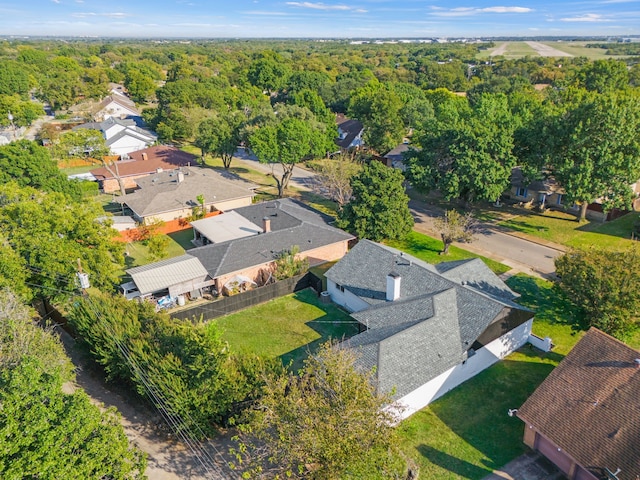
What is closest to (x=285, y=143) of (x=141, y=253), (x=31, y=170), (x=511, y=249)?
(x=141, y=253)

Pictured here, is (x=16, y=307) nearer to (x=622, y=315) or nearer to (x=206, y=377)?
(x=206, y=377)

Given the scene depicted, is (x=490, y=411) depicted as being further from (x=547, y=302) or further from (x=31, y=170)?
(x=31, y=170)

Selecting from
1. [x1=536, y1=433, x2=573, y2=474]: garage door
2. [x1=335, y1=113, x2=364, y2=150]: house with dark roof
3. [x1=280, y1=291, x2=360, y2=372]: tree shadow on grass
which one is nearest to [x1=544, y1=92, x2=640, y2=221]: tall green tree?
[x1=280, y1=291, x2=360, y2=372]: tree shadow on grass

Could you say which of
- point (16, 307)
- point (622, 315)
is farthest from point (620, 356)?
point (16, 307)

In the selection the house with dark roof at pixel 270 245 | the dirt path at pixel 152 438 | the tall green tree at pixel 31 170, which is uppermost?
the tall green tree at pixel 31 170

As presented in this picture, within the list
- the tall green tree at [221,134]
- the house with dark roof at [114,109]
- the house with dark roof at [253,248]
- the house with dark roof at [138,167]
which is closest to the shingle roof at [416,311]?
the house with dark roof at [253,248]

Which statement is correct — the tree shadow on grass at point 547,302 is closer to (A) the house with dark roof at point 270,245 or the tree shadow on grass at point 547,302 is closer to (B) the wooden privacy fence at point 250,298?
(A) the house with dark roof at point 270,245
